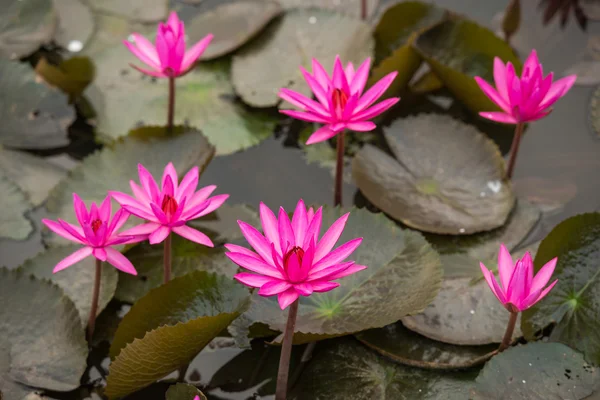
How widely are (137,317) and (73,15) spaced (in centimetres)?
194

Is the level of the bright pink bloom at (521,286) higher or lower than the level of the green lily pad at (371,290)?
higher

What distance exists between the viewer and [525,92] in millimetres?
2109

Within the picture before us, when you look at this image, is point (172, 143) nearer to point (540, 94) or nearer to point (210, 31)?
point (210, 31)

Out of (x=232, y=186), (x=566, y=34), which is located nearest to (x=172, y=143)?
(x=232, y=186)

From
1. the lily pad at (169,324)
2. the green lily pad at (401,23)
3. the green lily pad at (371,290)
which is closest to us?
the lily pad at (169,324)

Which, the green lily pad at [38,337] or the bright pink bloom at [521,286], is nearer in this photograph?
the bright pink bloom at [521,286]

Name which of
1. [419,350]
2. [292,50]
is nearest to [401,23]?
[292,50]

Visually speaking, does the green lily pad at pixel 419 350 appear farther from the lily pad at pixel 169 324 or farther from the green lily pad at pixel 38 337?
the green lily pad at pixel 38 337

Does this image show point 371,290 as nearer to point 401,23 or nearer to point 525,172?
point 525,172

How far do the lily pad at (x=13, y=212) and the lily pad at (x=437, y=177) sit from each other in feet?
3.81

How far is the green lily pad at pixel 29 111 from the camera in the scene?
2.72m

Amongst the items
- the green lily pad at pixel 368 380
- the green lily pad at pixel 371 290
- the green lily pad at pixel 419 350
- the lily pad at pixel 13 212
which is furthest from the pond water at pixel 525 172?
the green lily pad at pixel 368 380

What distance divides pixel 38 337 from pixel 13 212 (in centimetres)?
64

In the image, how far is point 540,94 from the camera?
209 centimetres
